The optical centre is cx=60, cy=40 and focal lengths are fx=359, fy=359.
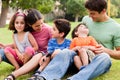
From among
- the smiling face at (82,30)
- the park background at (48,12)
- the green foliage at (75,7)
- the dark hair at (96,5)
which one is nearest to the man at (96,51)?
the dark hair at (96,5)

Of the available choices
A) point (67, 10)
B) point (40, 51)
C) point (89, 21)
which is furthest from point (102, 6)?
point (67, 10)

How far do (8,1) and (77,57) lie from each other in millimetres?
24146

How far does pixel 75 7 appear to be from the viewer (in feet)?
139

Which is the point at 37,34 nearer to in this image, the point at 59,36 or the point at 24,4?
the point at 59,36

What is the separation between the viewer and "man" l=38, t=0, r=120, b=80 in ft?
13.9

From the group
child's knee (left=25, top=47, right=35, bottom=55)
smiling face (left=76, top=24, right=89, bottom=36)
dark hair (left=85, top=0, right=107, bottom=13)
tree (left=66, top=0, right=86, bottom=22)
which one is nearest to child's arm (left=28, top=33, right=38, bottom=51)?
child's knee (left=25, top=47, right=35, bottom=55)

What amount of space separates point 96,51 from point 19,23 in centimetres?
119

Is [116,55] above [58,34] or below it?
below

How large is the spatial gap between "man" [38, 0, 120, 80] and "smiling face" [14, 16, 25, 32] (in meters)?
0.87

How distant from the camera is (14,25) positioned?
5.05 meters

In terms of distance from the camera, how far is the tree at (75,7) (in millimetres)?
41716

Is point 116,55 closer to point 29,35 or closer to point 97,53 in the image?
point 97,53

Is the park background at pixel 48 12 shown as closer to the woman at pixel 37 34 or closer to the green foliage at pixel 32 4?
the green foliage at pixel 32 4

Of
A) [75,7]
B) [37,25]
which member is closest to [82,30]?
[37,25]
